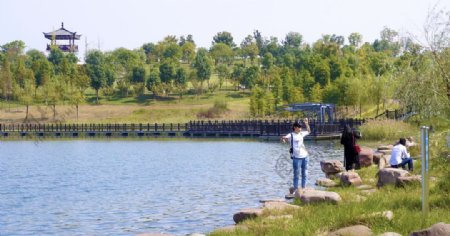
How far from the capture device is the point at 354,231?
12062mm

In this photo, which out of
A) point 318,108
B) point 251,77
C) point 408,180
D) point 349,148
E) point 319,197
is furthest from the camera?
point 251,77

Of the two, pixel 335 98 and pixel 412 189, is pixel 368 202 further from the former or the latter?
pixel 335 98

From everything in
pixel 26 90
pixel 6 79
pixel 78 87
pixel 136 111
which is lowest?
pixel 136 111

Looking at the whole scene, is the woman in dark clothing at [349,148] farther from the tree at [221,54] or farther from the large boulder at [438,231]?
the tree at [221,54]

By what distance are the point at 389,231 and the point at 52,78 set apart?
346ft

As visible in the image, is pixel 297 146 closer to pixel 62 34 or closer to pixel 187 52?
pixel 187 52

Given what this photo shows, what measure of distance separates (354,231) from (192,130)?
212 feet

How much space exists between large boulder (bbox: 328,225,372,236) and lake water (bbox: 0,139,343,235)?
6531mm

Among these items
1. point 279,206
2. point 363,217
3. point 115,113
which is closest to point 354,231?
point 363,217

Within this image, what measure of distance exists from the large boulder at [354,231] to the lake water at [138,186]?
257 inches

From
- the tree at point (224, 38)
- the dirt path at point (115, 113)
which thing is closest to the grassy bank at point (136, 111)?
the dirt path at point (115, 113)

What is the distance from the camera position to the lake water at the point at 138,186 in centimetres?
2042

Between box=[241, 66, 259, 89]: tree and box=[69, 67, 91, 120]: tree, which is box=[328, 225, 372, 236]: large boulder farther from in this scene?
box=[241, 66, 259, 89]: tree

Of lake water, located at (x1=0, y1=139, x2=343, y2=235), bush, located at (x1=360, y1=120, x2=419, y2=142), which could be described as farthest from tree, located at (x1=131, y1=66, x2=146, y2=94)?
bush, located at (x1=360, y1=120, x2=419, y2=142)
